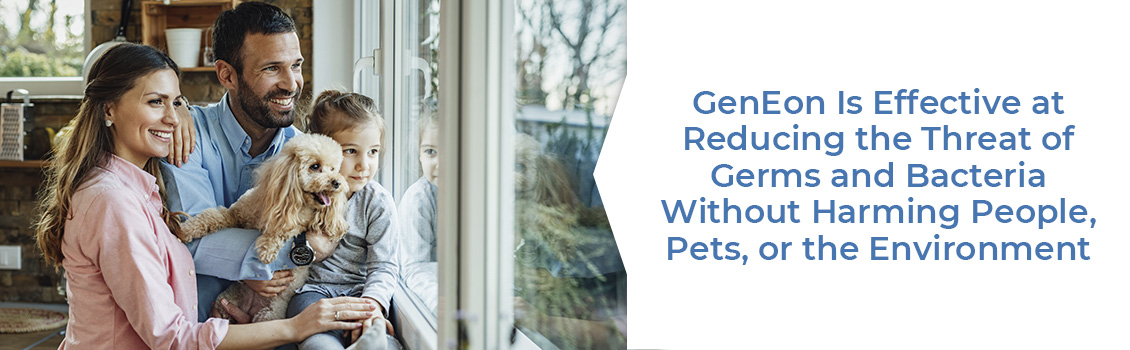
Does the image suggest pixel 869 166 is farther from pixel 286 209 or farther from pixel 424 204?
pixel 286 209

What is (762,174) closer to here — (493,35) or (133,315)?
(493,35)

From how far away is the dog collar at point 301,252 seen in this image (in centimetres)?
134

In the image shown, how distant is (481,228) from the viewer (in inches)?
40.1

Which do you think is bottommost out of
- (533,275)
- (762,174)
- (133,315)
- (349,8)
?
(133,315)

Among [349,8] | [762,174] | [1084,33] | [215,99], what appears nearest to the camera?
[1084,33]

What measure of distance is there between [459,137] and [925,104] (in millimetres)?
572

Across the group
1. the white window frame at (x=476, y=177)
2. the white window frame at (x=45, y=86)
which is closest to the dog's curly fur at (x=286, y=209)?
the white window frame at (x=476, y=177)

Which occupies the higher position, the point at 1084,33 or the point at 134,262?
the point at 1084,33

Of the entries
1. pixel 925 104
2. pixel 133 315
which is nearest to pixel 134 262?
pixel 133 315

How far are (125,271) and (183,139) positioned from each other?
25cm

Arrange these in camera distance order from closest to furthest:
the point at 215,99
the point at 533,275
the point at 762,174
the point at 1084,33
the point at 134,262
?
the point at 1084,33 < the point at 762,174 < the point at 533,275 < the point at 134,262 < the point at 215,99

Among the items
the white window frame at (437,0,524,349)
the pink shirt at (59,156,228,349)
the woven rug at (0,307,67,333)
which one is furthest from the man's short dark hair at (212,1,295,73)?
the woven rug at (0,307,67,333)

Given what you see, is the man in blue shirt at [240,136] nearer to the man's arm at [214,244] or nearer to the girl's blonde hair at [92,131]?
the man's arm at [214,244]

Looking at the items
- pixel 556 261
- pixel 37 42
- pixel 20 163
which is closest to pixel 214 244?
pixel 556 261
